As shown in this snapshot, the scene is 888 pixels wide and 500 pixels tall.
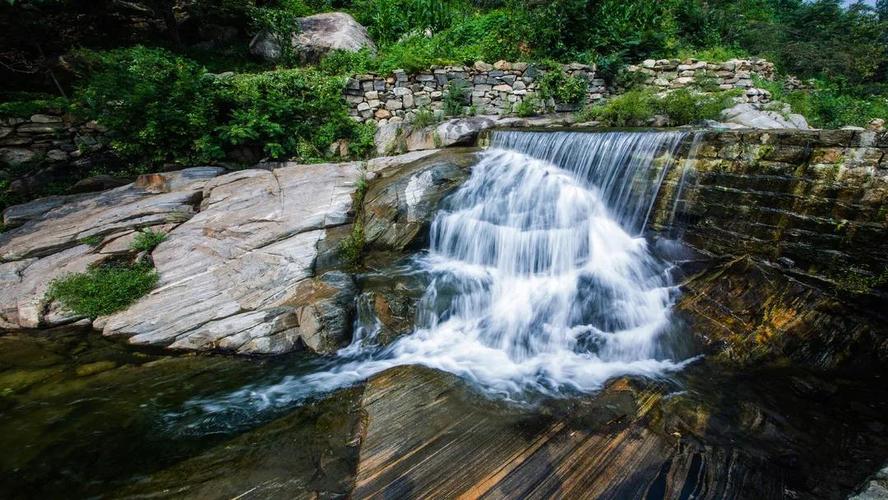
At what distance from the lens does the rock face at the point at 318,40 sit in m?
12.4

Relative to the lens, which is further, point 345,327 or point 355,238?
point 355,238

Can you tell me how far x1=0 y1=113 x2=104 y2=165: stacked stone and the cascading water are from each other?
9296 mm

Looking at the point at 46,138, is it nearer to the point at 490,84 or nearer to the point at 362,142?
the point at 362,142

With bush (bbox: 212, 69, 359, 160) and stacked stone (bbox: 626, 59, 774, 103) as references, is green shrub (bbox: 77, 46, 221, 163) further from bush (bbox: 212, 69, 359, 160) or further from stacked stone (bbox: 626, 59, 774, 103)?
stacked stone (bbox: 626, 59, 774, 103)

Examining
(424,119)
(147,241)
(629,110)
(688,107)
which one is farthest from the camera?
(424,119)

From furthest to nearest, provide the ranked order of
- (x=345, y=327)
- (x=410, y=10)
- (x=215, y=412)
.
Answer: (x=410, y=10) < (x=345, y=327) < (x=215, y=412)

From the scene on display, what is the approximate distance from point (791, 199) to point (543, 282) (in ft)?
10.6

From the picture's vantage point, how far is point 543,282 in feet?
18.4

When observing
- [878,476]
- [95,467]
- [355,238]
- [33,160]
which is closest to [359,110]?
[355,238]

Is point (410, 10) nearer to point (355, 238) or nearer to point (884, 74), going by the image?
point (355, 238)

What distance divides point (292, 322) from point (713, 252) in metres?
6.17

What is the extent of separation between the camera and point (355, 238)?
618cm

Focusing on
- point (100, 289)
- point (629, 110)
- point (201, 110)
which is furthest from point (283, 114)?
point (629, 110)

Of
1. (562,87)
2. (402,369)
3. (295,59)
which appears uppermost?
(295,59)
